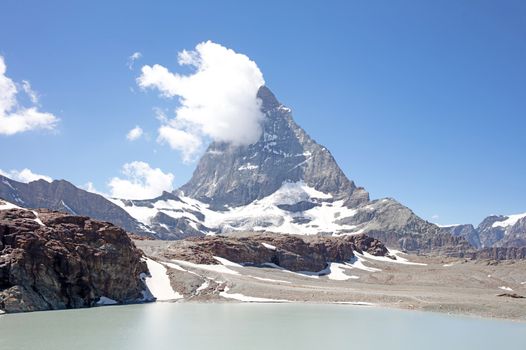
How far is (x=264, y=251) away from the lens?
445ft

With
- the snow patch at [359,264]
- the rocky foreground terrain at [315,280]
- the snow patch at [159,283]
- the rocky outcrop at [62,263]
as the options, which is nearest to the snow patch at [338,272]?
the rocky foreground terrain at [315,280]

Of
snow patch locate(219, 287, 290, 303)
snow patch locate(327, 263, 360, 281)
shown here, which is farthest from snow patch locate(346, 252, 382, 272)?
snow patch locate(219, 287, 290, 303)

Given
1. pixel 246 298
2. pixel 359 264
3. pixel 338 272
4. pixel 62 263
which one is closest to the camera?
pixel 62 263

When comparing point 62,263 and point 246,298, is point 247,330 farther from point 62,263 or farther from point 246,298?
point 246,298

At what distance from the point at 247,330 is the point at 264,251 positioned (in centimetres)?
9219

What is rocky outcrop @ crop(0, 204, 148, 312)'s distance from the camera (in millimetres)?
56938

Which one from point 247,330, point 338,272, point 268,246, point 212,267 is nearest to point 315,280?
point 212,267

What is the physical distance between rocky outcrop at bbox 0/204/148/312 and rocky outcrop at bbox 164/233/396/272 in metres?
35.2

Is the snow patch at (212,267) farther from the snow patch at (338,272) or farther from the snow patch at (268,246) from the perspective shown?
the snow patch at (338,272)

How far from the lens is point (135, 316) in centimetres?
Result: 5359

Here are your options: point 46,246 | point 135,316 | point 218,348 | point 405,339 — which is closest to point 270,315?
point 135,316

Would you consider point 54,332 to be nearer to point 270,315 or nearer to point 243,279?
point 270,315

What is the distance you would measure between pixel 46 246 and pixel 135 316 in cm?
1694

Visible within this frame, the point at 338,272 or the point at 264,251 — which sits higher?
the point at 264,251
